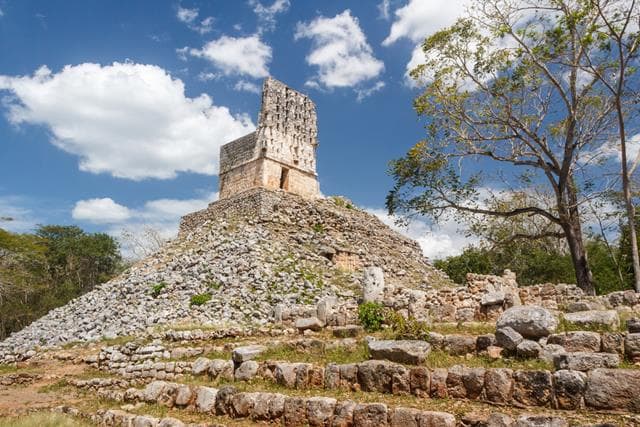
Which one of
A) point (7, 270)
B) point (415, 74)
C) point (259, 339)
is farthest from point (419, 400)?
point (7, 270)

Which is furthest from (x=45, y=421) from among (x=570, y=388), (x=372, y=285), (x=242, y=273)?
(x=242, y=273)

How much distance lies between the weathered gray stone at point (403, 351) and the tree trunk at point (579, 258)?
9.11 meters

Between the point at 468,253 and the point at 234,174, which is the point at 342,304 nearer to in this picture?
the point at 234,174

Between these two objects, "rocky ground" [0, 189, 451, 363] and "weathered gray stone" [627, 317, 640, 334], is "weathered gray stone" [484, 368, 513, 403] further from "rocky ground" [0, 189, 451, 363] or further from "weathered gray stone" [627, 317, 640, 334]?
"rocky ground" [0, 189, 451, 363]

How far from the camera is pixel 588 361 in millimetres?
6441

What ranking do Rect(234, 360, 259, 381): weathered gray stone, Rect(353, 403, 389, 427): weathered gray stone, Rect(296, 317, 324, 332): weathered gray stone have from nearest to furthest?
Rect(353, 403, 389, 427): weathered gray stone < Rect(234, 360, 259, 381): weathered gray stone < Rect(296, 317, 324, 332): weathered gray stone

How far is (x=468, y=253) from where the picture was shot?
34.2m

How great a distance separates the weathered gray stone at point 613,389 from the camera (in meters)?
5.71

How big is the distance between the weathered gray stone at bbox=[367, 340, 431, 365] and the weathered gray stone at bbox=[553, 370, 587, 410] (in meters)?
2.14

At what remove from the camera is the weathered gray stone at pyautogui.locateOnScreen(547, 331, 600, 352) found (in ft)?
23.5

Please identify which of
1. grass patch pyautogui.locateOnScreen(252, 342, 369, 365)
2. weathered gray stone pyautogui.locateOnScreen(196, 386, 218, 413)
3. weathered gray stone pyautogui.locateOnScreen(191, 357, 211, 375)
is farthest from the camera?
weathered gray stone pyautogui.locateOnScreen(191, 357, 211, 375)

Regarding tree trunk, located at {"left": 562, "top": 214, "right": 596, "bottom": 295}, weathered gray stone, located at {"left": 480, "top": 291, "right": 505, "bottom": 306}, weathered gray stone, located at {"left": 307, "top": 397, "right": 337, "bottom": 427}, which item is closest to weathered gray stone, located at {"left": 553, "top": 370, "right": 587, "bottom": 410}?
weathered gray stone, located at {"left": 307, "top": 397, "right": 337, "bottom": 427}

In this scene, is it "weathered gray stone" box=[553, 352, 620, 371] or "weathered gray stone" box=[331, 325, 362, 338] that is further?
"weathered gray stone" box=[331, 325, 362, 338]

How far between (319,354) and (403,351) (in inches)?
91.1
